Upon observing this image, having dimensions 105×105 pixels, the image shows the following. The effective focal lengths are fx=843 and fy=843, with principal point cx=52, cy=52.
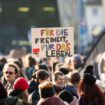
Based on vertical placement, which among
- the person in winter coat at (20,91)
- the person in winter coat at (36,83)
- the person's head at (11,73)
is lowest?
the person in winter coat at (36,83)

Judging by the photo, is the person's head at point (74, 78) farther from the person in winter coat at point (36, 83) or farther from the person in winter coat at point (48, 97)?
the person in winter coat at point (48, 97)

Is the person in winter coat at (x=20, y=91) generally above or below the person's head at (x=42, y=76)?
above

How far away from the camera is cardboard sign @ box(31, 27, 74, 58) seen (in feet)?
53.4

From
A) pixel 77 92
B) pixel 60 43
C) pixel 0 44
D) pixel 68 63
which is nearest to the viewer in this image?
pixel 77 92

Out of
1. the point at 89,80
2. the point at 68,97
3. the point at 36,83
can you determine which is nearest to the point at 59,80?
the point at 36,83

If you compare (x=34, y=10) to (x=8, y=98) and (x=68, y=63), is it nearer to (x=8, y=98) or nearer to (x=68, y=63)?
(x=68, y=63)

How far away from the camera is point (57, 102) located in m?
11.5

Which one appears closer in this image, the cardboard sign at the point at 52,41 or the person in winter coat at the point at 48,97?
the person in winter coat at the point at 48,97

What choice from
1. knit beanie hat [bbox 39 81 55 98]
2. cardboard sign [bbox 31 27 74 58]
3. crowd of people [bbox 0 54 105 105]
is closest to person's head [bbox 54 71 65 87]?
crowd of people [bbox 0 54 105 105]

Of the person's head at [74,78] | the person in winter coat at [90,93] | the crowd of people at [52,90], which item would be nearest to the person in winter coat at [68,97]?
the crowd of people at [52,90]

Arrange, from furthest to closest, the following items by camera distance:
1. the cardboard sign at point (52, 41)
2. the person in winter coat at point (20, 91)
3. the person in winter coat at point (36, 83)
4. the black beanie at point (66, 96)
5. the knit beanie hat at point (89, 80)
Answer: the cardboard sign at point (52, 41)
the person in winter coat at point (36, 83)
the knit beanie hat at point (89, 80)
the black beanie at point (66, 96)
the person in winter coat at point (20, 91)

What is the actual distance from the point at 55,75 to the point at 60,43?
192 cm

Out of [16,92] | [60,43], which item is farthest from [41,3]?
[16,92]

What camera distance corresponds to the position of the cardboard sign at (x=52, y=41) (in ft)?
53.4
